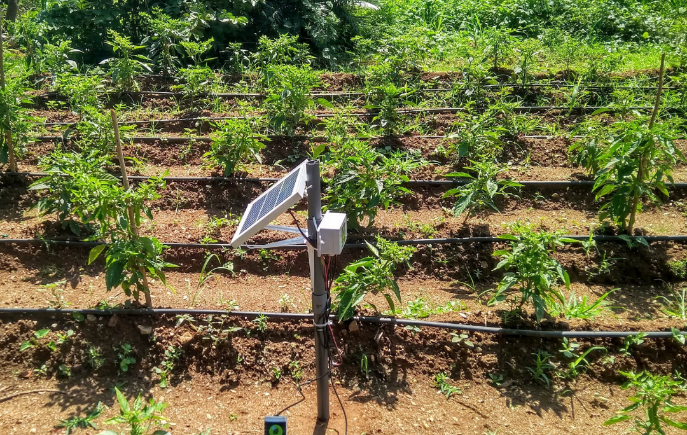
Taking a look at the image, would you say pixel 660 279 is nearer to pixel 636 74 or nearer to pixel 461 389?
pixel 461 389

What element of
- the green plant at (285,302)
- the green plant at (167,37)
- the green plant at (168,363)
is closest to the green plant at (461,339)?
the green plant at (285,302)

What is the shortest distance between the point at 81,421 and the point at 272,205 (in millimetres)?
1729

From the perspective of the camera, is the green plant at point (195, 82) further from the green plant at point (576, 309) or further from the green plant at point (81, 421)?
the green plant at point (576, 309)

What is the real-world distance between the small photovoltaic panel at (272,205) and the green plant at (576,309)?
1.95 m

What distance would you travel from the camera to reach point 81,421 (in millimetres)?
3207

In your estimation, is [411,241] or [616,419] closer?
[616,419]

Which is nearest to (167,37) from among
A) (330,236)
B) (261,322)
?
(261,322)

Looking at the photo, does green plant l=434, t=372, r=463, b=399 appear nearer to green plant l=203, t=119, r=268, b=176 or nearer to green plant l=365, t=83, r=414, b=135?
green plant l=203, t=119, r=268, b=176

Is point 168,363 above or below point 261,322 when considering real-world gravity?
below

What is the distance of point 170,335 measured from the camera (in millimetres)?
3670

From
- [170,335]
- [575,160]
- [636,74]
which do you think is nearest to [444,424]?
[170,335]

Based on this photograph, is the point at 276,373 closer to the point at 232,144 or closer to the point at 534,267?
the point at 534,267

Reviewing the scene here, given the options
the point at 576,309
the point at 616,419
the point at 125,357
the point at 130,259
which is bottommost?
the point at 616,419

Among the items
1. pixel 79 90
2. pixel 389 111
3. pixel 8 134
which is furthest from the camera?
pixel 389 111
